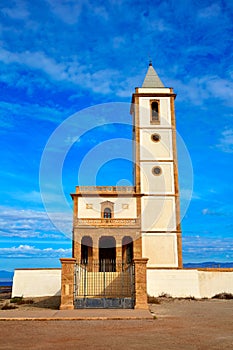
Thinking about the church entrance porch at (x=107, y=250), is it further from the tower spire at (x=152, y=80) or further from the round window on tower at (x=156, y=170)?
the tower spire at (x=152, y=80)

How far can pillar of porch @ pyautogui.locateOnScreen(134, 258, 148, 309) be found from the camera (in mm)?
13062

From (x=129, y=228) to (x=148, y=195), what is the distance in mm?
3269

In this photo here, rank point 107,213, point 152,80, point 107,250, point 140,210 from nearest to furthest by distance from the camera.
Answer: point 140,210, point 107,213, point 107,250, point 152,80

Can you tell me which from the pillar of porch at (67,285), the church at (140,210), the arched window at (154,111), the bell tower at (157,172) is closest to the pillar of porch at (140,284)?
the pillar of porch at (67,285)

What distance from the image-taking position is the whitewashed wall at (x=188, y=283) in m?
20.0

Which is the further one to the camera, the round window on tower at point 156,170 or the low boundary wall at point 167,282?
the round window on tower at point 156,170

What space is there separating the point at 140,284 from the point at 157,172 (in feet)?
55.0

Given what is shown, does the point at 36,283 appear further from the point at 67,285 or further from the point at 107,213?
the point at 107,213

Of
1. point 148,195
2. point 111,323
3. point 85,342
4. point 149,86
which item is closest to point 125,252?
point 148,195

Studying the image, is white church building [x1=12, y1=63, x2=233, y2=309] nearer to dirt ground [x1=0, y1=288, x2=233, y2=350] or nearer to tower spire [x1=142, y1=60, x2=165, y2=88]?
tower spire [x1=142, y1=60, x2=165, y2=88]

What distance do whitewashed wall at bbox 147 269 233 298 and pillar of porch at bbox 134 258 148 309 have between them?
7049mm

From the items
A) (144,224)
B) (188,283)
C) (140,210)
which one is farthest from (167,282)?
(140,210)

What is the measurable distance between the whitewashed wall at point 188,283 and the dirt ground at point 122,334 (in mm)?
9652

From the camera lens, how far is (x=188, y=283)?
20203mm
